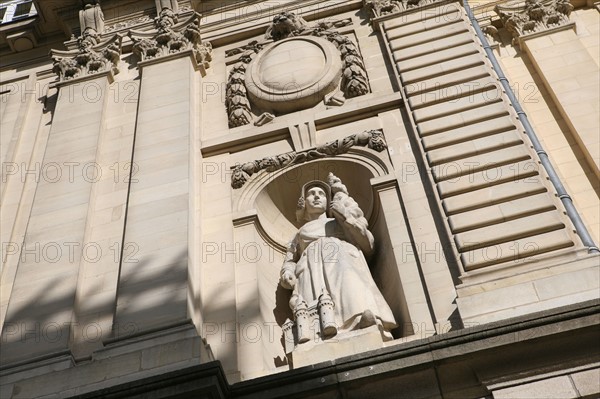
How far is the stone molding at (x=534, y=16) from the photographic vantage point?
51.4 ft

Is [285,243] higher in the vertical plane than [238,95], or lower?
lower

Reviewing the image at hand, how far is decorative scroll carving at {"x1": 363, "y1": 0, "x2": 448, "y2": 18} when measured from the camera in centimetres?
1545

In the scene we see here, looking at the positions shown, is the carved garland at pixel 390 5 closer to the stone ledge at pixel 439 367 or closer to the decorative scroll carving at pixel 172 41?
the decorative scroll carving at pixel 172 41

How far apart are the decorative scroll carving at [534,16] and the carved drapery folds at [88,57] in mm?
8442

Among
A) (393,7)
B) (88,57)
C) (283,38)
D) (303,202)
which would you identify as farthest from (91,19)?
(303,202)

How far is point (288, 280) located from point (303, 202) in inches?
75.5

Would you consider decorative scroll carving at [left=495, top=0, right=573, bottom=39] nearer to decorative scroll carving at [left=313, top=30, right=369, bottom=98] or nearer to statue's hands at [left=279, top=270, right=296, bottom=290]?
decorative scroll carving at [left=313, top=30, right=369, bottom=98]

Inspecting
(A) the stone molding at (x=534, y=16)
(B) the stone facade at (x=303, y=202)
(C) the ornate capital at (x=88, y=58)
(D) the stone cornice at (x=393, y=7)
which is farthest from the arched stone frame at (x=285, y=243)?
(A) the stone molding at (x=534, y=16)

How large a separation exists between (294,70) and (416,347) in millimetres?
7933

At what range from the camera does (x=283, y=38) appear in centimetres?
1591

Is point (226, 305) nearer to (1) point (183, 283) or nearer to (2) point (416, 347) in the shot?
(1) point (183, 283)

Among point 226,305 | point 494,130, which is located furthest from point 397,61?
point 226,305

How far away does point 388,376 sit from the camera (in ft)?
26.6

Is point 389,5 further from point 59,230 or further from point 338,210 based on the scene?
point 59,230
